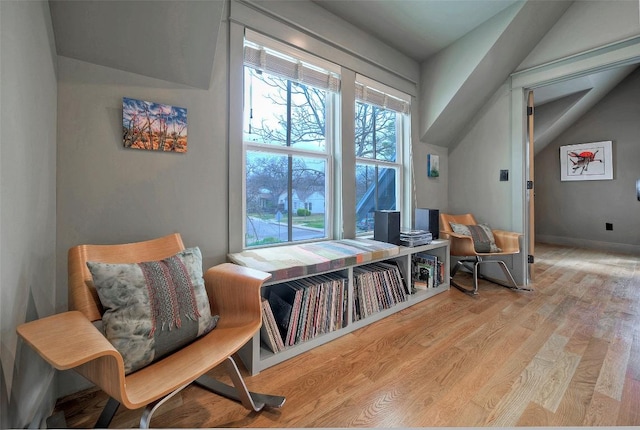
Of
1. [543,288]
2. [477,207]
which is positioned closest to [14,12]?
[477,207]

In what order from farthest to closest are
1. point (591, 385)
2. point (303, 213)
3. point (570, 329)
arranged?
point (303, 213)
point (570, 329)
point (591, 385)

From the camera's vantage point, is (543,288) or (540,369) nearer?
(540,369)

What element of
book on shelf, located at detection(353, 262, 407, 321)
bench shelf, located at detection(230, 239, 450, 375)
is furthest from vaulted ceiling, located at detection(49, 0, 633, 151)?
book on shelf, located at detection(353, 262, 407, 321)

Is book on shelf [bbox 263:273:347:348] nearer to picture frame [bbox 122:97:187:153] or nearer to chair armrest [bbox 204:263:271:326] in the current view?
chair armrest [bbox 204:263:271:326]

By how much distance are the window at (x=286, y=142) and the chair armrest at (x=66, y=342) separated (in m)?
1.17

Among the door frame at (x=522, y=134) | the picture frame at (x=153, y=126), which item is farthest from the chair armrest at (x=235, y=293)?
the door frame at (x=522, y=134)

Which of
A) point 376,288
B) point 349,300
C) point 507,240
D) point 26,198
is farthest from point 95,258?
point 507,240

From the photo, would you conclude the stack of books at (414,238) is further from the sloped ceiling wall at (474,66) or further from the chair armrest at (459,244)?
the sloped ceiling wall at (474,66)

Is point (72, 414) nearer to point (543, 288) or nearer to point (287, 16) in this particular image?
point (287, 16)

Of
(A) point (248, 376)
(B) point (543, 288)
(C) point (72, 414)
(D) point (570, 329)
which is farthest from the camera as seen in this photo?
(B) point (543, 288)

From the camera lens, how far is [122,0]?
1.18 metres

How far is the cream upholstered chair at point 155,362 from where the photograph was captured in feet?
2.34

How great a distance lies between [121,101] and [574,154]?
6.90 metres

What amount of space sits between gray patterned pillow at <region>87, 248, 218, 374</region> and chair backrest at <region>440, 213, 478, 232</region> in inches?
100
